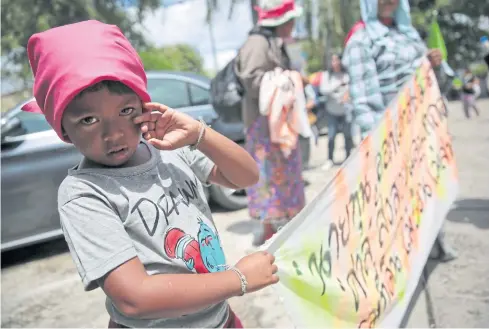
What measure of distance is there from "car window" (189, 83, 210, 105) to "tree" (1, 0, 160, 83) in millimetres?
16744

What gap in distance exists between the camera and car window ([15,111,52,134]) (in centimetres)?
420

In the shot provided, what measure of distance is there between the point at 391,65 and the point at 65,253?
10.4ft

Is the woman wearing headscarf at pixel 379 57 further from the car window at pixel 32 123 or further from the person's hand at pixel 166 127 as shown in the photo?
the car window at pixel 32 123

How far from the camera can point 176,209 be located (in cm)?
123

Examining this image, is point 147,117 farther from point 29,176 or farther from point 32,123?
point 32,123

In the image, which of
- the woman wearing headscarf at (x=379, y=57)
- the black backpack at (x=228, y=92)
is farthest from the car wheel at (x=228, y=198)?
the woman wearing headscarf at (x=379, y=57)

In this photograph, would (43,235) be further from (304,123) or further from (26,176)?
(304,123)

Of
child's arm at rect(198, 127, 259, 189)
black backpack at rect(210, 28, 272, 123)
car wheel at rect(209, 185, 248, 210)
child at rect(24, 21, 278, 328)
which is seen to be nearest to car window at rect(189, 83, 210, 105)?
car wheel at rect(209, 185, 248, 210)

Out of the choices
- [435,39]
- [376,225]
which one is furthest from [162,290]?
[435,39]

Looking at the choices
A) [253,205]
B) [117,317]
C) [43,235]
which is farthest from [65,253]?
[117,317]

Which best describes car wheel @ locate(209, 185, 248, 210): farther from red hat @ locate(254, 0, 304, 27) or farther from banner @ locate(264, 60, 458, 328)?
banner @ locate(264, 60, 458, 328)

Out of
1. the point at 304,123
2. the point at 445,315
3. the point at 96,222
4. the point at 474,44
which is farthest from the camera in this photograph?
the point at 474,44

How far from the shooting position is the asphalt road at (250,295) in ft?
9.04

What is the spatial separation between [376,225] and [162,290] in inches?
51.5
